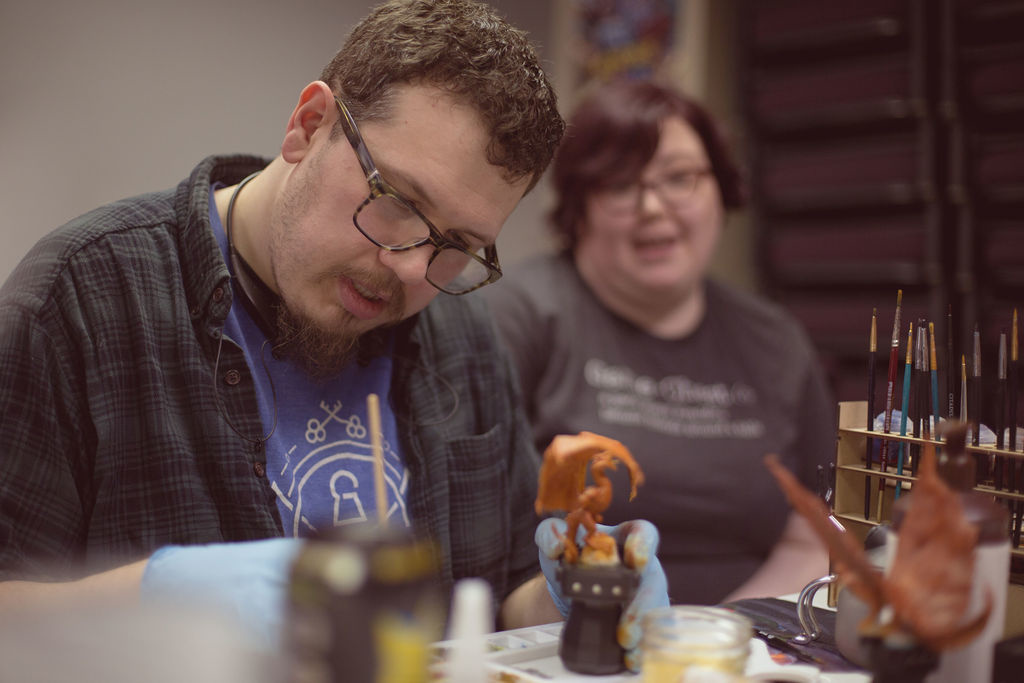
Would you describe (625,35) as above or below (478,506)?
above

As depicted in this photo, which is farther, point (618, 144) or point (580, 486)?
point (618, 144)

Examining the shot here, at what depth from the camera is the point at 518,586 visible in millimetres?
1513

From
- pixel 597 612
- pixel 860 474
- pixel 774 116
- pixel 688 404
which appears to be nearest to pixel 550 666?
pixel 597 612

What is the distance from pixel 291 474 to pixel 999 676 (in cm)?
90

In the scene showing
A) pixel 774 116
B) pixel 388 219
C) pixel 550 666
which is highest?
pixel 774 116

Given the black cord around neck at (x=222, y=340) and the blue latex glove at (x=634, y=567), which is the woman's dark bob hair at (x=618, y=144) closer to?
the black cord around neck at (x=222, y=340)

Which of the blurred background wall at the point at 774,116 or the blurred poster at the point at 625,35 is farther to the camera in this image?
the blurred poster at the point at 625,35

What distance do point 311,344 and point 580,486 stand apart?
0.50 m

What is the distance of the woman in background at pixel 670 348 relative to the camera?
7.25 ft

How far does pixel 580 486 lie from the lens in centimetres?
101

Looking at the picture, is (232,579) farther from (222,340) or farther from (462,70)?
(462,70)

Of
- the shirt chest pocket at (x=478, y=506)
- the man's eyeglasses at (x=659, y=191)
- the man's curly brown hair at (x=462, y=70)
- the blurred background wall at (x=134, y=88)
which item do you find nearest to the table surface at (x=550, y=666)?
the shirt chest pocket at (x=478, y=506)

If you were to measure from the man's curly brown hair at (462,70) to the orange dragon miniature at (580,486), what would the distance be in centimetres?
43

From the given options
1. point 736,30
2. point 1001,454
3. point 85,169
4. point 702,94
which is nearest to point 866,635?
point 1001,454
